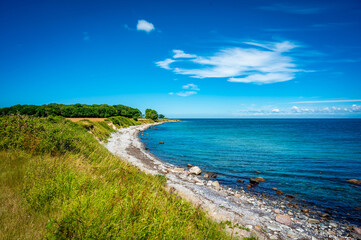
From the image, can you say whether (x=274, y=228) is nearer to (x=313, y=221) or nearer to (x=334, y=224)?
(x=313, y=221)

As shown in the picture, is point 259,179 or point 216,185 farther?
point 259,179

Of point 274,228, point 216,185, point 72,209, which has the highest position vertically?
point 72,209

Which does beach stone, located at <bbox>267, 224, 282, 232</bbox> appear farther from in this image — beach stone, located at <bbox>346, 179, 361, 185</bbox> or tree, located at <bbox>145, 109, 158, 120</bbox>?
tree, located at <bbox>145, 109, 158, 120</bbox>

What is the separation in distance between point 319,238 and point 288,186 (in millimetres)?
7351

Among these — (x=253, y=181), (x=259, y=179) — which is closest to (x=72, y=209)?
(x=253, y=181)

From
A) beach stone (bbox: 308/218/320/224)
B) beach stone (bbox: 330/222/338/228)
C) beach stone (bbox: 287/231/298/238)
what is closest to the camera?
beach stone (bbox: 287/231/298/238)

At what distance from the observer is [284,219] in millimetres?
9586

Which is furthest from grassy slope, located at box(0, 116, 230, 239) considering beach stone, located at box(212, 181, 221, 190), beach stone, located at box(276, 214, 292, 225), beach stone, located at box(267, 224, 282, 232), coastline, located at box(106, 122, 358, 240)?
beach stone, located at box(212, 181, 221, 190)

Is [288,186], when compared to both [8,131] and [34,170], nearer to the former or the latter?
[34,170]

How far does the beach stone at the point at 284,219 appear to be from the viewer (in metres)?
9.35

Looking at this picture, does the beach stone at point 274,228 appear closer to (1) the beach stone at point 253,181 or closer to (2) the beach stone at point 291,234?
(2) the beach stone at point 291,234

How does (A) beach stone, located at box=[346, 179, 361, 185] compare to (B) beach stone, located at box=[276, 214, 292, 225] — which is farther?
(A) beach stone, located at box=[346, 179, 361, 185]

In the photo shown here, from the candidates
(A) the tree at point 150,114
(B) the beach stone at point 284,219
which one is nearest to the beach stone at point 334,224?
(B) the beach stone at point 284,219

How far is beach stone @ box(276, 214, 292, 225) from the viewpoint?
30.7ft
